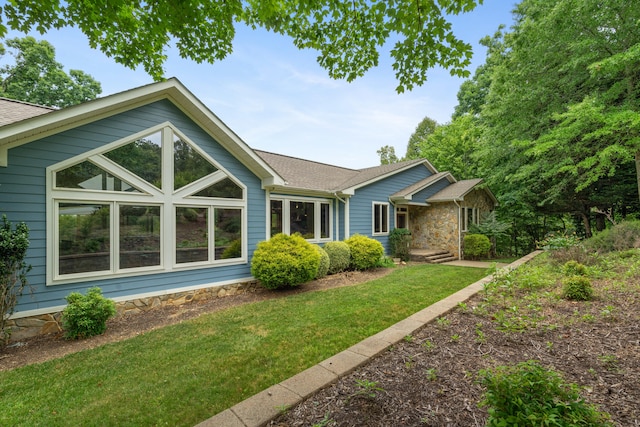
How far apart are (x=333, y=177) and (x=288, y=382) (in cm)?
1054

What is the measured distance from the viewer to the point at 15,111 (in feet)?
18.1

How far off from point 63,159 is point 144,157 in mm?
1306

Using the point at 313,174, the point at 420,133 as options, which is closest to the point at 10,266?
the point at 313,174

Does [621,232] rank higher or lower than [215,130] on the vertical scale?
lower

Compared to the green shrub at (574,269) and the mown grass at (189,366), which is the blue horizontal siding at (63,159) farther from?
the green shrub at (574,269)

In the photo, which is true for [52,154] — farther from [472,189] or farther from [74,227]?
[472,189]

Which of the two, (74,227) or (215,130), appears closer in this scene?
(74,227)

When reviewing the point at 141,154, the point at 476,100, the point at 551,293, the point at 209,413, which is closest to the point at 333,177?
the point at 141,154

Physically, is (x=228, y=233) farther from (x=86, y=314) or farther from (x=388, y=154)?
(x=388, y=154)

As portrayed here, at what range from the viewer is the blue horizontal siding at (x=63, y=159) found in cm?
470

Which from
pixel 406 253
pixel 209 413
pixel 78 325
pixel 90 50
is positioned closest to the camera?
pixel 209 413

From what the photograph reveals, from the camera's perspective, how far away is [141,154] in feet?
19.6

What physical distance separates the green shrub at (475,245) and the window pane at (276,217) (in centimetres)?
889

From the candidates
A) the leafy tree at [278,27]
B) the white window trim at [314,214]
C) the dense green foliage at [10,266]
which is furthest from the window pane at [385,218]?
the dense green foliage at [10,266]
